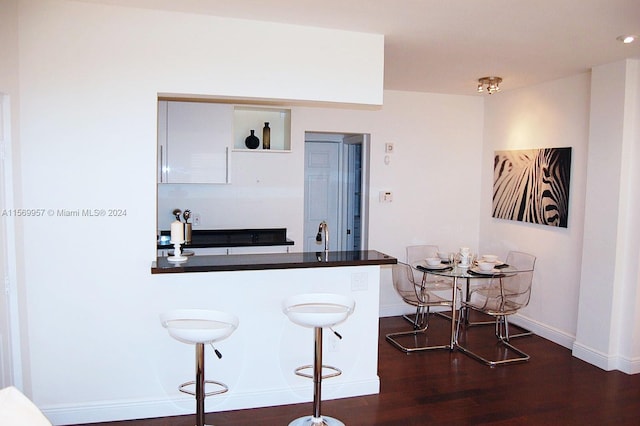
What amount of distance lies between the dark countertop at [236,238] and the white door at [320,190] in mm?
643

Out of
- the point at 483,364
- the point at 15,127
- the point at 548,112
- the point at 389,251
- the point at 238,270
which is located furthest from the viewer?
the point at 389,251

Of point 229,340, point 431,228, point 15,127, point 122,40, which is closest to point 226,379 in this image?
point 229,340

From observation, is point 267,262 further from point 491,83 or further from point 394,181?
point 491,83

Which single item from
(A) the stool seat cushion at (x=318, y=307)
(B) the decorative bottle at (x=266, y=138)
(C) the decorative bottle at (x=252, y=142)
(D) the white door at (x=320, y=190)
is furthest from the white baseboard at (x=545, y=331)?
(C) the decorative bottle at (x=252, y=142)

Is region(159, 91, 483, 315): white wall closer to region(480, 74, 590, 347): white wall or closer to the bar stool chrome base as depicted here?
region(480, 74, 590, 347): white wall

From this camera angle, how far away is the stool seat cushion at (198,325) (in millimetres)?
2594

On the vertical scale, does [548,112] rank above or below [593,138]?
above

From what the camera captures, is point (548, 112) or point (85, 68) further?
point (548, 112)

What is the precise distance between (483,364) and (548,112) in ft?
8.57

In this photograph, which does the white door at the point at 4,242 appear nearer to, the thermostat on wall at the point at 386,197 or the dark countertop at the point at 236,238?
the dark countertop at the point at 236,238

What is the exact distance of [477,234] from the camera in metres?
6.15

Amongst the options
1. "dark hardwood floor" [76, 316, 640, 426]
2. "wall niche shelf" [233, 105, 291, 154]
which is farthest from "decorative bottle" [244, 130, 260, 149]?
"dark hardwood floor" [76, 316, 640, 426]

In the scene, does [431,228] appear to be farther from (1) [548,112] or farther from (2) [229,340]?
(2) [229,340]

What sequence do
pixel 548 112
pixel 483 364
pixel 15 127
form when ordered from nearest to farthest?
1. pixel 15 127
2. pixel 483 364
3. pixel 548 112
